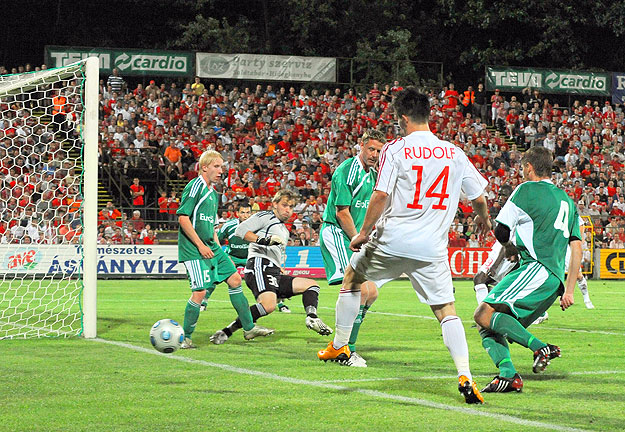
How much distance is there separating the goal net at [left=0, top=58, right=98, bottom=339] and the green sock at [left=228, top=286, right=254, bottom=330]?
158cm

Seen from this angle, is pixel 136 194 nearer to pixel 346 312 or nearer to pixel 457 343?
pixel 346 312

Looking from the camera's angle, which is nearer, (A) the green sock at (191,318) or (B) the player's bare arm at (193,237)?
(B) the player's bare arm at (193,237)

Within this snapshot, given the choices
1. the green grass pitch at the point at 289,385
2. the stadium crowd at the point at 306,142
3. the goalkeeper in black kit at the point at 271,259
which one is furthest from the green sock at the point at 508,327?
the stadium crowd at the point at 306,142

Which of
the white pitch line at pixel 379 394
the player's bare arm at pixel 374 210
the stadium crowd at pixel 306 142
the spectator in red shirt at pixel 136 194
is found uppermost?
the stadium crowd at pixel 306 142

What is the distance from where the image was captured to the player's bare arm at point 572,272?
757 cm

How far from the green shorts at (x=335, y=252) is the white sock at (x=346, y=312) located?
137 centimetres

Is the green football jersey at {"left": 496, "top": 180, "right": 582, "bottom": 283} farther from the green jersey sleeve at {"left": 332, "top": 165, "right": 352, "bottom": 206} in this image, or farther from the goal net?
the goal net

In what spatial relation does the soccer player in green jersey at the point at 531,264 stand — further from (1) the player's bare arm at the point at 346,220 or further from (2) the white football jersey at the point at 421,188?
(1) the player's bare arm at the point at 346,220

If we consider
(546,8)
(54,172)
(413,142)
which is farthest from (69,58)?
(413,142)

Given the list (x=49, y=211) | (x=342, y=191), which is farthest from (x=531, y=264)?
(x=49, y=211)

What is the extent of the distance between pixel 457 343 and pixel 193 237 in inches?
158

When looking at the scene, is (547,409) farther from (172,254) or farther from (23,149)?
(172,254)

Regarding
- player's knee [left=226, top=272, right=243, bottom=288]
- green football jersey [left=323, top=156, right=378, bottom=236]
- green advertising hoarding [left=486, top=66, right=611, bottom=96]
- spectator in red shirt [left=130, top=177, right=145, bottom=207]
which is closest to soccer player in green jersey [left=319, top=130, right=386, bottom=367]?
green football jersey [left=323, top=156, right=378, bottom=236]

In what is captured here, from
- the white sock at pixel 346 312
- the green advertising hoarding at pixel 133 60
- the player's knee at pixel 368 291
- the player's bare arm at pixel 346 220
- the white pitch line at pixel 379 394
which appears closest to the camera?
the white pitch line at pixel 379 394
